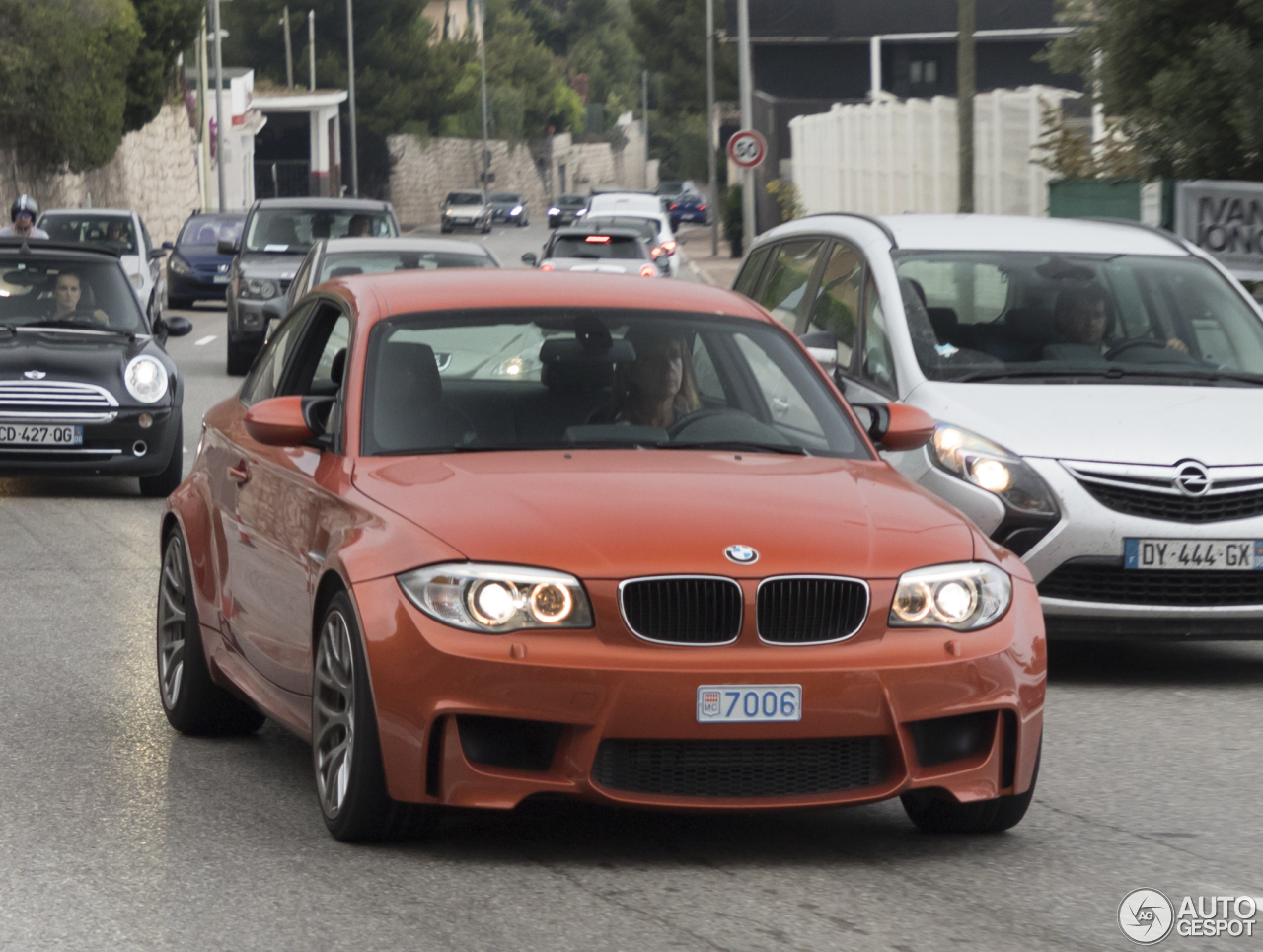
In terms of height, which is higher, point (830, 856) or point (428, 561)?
point (428, 561)

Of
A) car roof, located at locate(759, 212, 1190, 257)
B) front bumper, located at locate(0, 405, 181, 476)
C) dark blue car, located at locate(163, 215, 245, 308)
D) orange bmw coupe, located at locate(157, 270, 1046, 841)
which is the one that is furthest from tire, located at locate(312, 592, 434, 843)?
dark blue car, located at locate(163, 215, 245, 308)

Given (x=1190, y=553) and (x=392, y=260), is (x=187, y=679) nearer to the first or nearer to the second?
(x=1190, y=553)

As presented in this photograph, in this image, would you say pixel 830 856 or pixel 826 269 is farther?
pixel 826 269

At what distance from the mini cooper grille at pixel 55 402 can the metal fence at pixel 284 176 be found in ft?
280

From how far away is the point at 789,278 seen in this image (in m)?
11.3

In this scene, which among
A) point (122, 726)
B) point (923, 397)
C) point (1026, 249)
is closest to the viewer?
point (122, 726)

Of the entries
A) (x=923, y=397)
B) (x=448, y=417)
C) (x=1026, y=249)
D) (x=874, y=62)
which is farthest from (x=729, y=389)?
(x=874, y=62)

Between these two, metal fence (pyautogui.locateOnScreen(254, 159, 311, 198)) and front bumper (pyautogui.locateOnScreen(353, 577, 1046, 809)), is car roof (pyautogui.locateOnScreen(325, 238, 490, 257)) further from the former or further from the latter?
metal fence (pyautogui.locateOnScreen(254, 159, 311, 198))

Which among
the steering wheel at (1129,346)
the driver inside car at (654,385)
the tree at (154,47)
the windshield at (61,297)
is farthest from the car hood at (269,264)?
the tree at (154,47)

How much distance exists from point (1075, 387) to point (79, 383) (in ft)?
23.0

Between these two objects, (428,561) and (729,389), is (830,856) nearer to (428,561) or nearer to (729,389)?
(428,561)

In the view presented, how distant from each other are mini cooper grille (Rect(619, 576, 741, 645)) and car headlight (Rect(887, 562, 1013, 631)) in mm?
390

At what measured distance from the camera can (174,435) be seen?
1400 cm

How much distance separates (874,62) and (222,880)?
6062 cm
